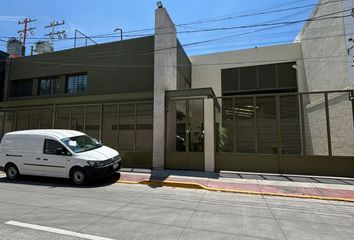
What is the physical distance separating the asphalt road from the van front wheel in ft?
1.67

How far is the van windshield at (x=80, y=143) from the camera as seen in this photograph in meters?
8.77

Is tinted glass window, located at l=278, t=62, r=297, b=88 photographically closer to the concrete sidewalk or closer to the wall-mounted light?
the concrete sidewalk

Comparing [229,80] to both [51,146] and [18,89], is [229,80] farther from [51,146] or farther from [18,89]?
[18,89]

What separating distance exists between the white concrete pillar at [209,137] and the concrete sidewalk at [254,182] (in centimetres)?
59

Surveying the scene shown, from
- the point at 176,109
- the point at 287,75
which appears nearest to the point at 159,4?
the point at 176,109

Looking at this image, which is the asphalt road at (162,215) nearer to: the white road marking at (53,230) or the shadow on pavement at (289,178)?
the white road marking at (53,230)

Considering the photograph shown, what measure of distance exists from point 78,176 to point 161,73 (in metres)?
5.91

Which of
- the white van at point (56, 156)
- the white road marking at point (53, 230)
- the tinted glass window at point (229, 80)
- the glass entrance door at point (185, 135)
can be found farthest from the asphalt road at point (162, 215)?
the tinted glass window at point (229, 80)

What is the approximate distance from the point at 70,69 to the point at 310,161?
44.9ft

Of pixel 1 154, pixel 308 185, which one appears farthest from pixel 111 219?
pixel 1 154

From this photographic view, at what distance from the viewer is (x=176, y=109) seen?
11734mm

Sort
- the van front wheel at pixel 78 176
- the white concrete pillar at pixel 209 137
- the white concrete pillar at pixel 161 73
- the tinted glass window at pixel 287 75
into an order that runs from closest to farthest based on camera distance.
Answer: the van front wheel at pixel 78 176, the white concrete pillar at pixel 209 137, the white concrete pillar at pixel 161 73, the tinted glass window at pixel 287 75

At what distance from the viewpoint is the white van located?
27.3 feet

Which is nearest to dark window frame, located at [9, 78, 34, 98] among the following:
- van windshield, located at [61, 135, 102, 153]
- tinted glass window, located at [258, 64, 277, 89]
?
van windshield, located at [61, 135, 102, 153]
